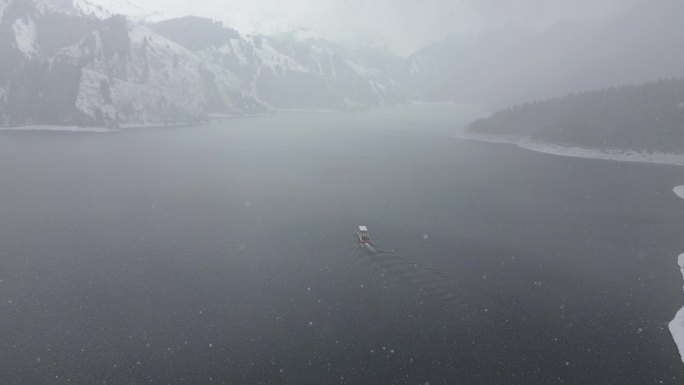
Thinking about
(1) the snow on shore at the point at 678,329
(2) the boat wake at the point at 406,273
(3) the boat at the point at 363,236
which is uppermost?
(3) the boat at the point at 363,236

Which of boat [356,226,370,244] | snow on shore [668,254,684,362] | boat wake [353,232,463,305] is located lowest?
snow on shore [668,254,684,362]

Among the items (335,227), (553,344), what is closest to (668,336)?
(553,344)

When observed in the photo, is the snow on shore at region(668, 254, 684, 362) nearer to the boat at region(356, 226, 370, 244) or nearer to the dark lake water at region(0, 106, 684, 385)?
the dark lake water at region(0, 106, 684, 385)

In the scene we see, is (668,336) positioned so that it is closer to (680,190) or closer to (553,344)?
(553,344)

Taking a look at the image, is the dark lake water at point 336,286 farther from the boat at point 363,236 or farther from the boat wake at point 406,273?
the boat at point 363,236

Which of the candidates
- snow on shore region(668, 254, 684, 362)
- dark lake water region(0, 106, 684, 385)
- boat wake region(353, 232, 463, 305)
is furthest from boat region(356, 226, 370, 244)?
snow on shore region(668, 254, 684, 362)

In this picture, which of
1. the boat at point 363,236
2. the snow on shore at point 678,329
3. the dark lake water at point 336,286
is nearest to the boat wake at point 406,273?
the dark lake water at point 336,286

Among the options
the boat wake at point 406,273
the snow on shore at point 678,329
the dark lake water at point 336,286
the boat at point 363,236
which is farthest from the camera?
the boat at point 363,236

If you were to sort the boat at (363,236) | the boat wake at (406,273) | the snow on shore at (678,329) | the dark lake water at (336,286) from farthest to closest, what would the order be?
the boat at (363,236) → the boat wake at (406,273) → the snow on shore at (678,329) → the dark lake water at (336,286)

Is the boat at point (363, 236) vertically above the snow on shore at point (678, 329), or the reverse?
the boat at point (363, 236)
